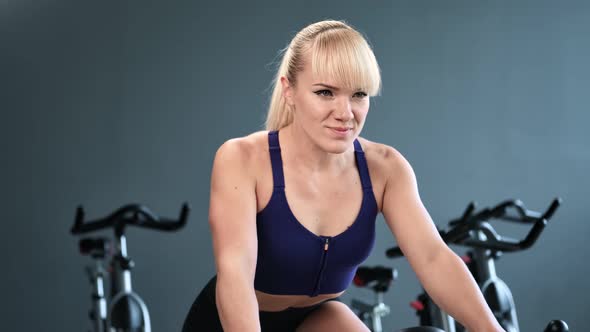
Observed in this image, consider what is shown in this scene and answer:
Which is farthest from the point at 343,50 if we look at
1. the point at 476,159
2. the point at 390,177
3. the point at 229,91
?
the point at 476,159

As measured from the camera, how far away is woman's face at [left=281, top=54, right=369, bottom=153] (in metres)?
1.78

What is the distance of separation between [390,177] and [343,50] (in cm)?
37

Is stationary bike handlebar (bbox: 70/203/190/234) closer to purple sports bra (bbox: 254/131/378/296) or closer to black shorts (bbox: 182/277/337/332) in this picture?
black shorts (bbox: 182/277/337/332)

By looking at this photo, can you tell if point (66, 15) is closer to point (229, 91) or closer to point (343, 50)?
point (229, 91)

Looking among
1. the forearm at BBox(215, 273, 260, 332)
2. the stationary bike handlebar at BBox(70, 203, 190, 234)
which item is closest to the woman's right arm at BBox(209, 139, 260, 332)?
the forearm at BBox(215, 273, 260, 332)

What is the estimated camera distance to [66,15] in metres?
4.27

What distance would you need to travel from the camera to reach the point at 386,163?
202cm

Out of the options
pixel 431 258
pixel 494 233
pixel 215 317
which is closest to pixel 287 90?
pixel 431 258

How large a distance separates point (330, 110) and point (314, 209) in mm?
278

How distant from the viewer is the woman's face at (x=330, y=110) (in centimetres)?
178

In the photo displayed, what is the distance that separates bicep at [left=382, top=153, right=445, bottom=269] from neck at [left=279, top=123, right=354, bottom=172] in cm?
13

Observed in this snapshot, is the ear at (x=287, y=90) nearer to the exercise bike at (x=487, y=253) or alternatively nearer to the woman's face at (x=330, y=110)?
the woman's face at (x=330, y=110)

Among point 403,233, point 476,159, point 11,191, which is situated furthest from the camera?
point 476,159

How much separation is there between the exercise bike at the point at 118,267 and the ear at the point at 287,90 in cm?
164
